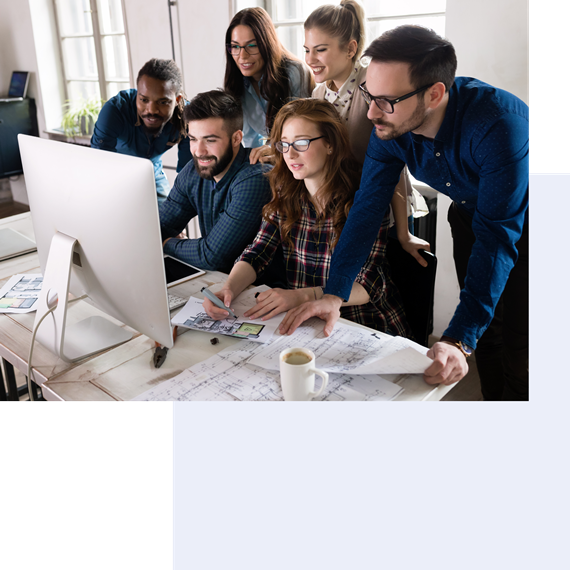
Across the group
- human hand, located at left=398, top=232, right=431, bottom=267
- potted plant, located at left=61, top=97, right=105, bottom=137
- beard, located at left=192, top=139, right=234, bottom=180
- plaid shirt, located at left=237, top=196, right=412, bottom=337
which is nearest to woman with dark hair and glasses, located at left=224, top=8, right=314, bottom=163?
beard, located at left=192, top=139, right=234, bottom=180

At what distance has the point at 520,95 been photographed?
1477mm

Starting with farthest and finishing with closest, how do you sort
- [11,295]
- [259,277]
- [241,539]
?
1. [259,277]
2. [11,295]
3. [241,539]

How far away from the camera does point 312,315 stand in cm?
106

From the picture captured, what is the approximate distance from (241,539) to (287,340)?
0.38m

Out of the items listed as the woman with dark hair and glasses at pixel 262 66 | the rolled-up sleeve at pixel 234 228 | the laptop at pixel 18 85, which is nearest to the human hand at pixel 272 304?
the rolled-up sleeve at pixel 234 228

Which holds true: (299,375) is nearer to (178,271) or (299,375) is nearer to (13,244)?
(178,271)

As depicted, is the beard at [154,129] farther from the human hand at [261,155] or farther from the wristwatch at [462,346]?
the wristwatch at [462,346]

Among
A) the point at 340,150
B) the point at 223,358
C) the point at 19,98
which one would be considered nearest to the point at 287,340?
the point at 223,358

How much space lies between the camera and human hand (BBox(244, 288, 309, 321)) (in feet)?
3.58

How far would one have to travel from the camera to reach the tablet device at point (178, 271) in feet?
4.26

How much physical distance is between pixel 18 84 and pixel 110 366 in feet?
8.15

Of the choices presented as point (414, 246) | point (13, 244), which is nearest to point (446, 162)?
point (414, 246)

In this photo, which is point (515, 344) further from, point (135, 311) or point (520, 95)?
point (135, 311)

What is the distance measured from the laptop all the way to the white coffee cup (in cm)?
265
